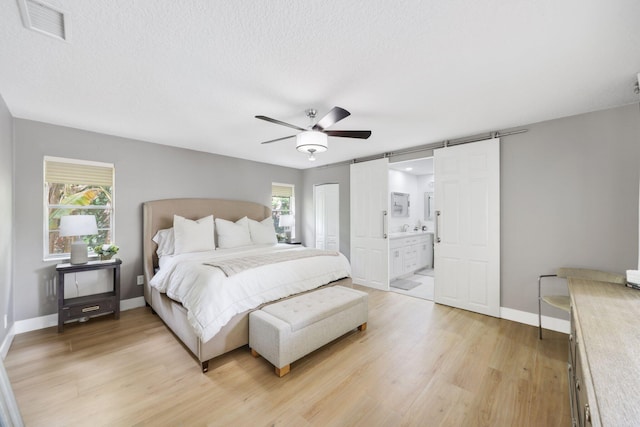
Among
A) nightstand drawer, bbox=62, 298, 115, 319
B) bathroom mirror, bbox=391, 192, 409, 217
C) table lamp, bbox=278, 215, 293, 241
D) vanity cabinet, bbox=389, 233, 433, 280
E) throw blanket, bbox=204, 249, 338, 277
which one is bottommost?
nightstand drawer, bbox=62, 298, 115, 319

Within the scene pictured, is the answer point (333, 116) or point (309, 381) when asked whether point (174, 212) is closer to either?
point (333, 116)

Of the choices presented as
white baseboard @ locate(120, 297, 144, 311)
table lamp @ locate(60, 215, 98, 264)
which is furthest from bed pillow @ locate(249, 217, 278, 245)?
table lamp @ locate(60, 215, 98, 264)

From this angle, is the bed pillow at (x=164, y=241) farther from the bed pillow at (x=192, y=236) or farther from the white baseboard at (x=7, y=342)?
the white baseboard at (x=7, y=342)

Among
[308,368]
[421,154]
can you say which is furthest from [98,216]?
[421,154]

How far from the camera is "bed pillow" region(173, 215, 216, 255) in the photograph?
3.53 metres

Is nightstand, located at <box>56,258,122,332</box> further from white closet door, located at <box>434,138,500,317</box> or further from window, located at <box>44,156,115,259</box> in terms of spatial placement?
white closet door, located at <box>434,138,500,317</box>

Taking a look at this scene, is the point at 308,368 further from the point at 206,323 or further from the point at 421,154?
the point at 421,154

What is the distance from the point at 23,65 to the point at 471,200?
15.5ft

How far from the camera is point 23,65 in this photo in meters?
1.87

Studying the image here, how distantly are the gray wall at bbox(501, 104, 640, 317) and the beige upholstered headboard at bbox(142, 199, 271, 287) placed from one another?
4.21 metres

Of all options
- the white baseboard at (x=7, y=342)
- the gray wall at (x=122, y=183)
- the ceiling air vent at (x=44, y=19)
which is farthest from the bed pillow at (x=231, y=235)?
the ceiling air vent at (x=44, y=19)

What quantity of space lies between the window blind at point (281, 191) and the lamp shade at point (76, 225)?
311cm

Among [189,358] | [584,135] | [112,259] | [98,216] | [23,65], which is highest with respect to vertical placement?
[23,65]

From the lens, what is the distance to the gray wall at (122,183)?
2.95m
